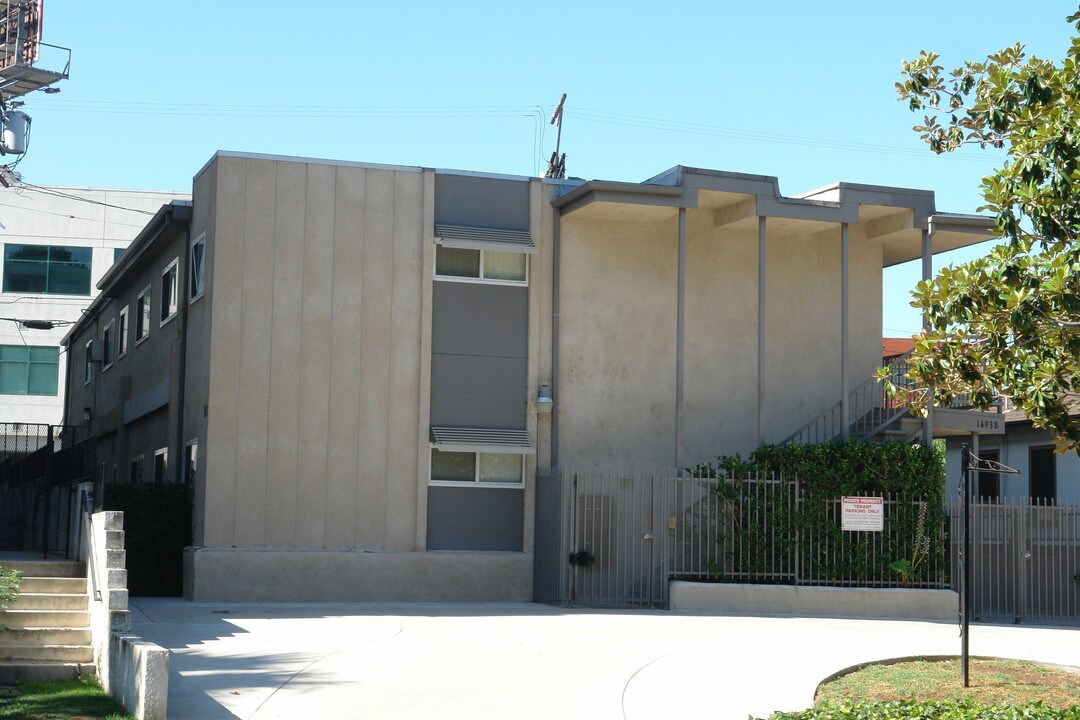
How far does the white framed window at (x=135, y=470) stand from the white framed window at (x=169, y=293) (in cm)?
340

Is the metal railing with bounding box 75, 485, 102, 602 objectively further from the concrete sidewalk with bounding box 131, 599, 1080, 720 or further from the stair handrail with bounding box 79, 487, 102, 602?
the concrete sidewalk with bounding box 131, 599, 1080, 720

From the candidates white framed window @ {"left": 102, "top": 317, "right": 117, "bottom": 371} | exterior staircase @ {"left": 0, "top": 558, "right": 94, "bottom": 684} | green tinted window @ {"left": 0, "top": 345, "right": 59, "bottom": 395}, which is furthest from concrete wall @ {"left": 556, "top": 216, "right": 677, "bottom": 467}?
green tinted window @ {"left": 0, "top": 345, "right": 59, "bottom": 395}

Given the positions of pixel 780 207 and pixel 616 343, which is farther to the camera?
pixel 616 343

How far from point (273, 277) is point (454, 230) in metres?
2.93

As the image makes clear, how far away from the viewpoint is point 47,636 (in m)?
12.2

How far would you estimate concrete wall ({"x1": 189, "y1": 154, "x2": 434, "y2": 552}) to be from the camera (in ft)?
64.6

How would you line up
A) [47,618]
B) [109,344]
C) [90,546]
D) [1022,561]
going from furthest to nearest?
1. [109,344]
2. [1022,561]
3. [90,546]
4. [47,618]

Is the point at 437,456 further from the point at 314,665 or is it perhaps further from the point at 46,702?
the point at 46,702

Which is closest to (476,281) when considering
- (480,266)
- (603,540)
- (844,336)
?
(480,266)

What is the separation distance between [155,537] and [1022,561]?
534 inches

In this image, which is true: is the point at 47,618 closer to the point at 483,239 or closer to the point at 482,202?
the point at 483,239

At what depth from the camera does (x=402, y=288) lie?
67.8ft

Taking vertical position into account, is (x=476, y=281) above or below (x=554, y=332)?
above

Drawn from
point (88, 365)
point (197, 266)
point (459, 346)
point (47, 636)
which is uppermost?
point (197, 266)
